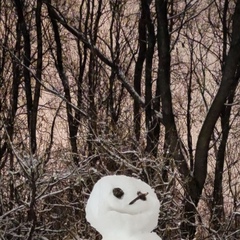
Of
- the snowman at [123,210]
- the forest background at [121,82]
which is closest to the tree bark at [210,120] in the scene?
the forest background at [121,82]

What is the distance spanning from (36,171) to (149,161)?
4.60 feet

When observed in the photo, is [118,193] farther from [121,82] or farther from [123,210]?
[121,82]

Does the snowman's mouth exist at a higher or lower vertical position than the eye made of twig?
lower

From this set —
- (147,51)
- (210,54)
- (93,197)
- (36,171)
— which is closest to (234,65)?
(147,51)

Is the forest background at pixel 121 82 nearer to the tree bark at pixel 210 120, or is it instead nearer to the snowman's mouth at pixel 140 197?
the tree bark at pixel 210 120

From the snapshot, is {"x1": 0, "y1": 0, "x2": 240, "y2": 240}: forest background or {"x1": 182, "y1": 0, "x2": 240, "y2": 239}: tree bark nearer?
{"x1": 182, "y1": 0, "x2": 240, "y2": 239}: tree bark

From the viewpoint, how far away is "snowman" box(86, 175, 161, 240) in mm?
2346

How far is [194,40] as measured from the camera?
443 inches

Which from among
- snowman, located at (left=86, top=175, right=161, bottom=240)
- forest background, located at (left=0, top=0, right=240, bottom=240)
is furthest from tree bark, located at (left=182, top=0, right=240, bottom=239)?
snowman, located at (left=86, top=175, right=161, bottom=240)

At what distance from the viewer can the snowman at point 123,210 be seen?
2.35 metres

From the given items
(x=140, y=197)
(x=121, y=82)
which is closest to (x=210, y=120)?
(x=121, y=82)

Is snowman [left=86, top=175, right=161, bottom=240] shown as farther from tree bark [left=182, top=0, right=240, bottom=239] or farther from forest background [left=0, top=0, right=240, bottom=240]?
forest background [left=0, top=0, right=240, bottom=240]

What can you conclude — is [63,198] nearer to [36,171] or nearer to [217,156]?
[36,171]

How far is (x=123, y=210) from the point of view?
7.77ft
